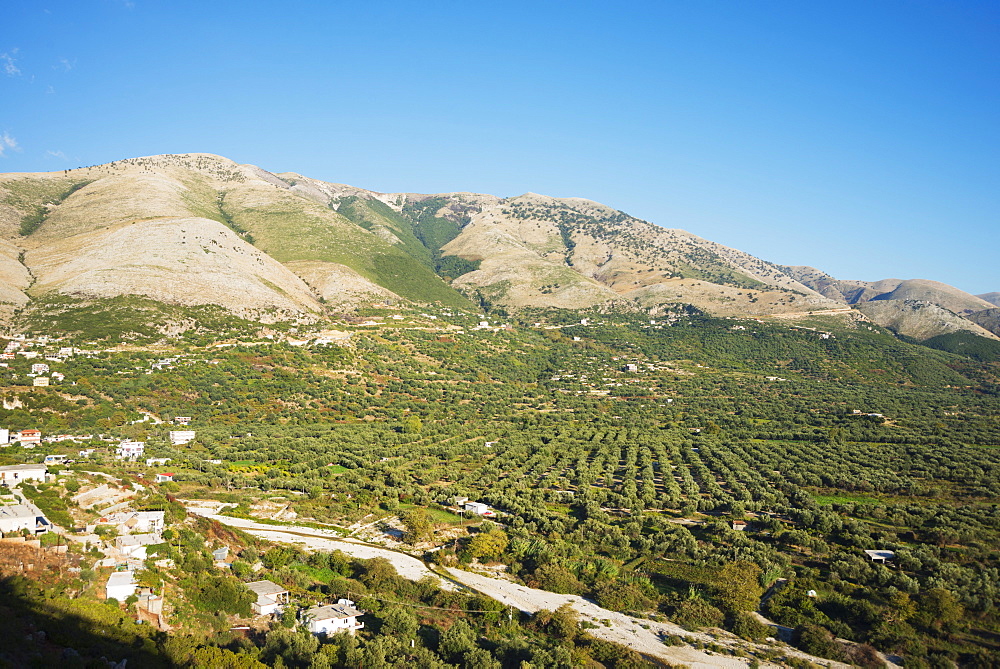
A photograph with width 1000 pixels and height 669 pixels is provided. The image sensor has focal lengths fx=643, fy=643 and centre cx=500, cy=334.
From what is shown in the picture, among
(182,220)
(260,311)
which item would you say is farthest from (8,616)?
(182,220)


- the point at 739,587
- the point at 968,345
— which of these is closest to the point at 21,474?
the point at 739,587

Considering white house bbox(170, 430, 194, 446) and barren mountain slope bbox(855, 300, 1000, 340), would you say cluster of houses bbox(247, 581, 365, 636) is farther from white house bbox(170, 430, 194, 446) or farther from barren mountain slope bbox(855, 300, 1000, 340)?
barren mountain slope bbox(855, 300, 1000, 340)

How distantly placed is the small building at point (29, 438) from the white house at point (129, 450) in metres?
5.85

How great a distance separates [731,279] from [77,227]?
166759 mm

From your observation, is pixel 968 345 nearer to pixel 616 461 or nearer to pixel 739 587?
pixel 616 461

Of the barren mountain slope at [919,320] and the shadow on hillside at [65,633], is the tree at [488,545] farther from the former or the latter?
the barren mountain slope at [919,320]

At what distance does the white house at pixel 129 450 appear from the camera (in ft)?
170

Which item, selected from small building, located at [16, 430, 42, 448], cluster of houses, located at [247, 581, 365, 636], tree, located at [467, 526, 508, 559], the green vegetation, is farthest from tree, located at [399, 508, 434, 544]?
the green vegetation

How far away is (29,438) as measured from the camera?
168 feet

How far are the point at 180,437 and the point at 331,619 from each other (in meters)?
38.0

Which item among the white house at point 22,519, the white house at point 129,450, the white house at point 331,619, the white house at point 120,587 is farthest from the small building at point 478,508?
the white house at point 22,519

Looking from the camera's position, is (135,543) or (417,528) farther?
(417,528)

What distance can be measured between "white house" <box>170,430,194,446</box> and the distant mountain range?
109 feet

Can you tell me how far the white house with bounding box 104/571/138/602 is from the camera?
26.0 meters
